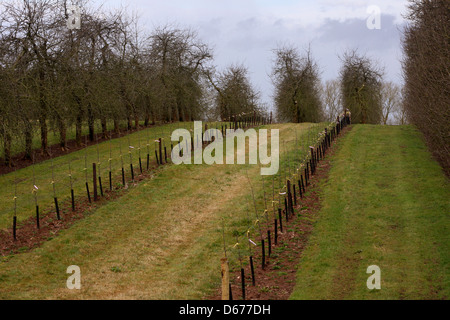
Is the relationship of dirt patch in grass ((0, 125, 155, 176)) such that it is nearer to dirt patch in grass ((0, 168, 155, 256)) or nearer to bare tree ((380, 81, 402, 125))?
dirt patch in grass ((0, 168, 155, 256))

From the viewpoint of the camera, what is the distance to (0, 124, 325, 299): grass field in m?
13.9

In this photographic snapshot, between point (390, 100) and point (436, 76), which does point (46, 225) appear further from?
point (390, 100)

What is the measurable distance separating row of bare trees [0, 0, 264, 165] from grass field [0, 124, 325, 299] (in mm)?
8345

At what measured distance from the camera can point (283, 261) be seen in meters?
15.9

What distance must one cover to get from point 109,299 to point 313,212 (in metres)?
10.8

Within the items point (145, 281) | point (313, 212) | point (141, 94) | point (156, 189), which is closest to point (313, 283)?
point (145, 281)

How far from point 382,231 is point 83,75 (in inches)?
913

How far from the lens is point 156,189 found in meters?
24.4

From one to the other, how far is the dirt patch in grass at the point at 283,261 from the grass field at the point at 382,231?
1.19 ft

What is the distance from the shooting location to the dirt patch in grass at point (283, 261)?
1346cm

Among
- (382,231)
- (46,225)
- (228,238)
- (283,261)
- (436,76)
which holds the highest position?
(436,76)

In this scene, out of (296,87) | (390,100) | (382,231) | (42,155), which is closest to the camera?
(382,231)

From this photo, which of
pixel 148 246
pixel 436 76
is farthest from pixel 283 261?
pixel 436 76

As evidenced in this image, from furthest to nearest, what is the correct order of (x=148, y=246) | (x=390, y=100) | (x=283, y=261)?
(x=390, y=100) → (x=148, y=246) → (x=283, y=261)
